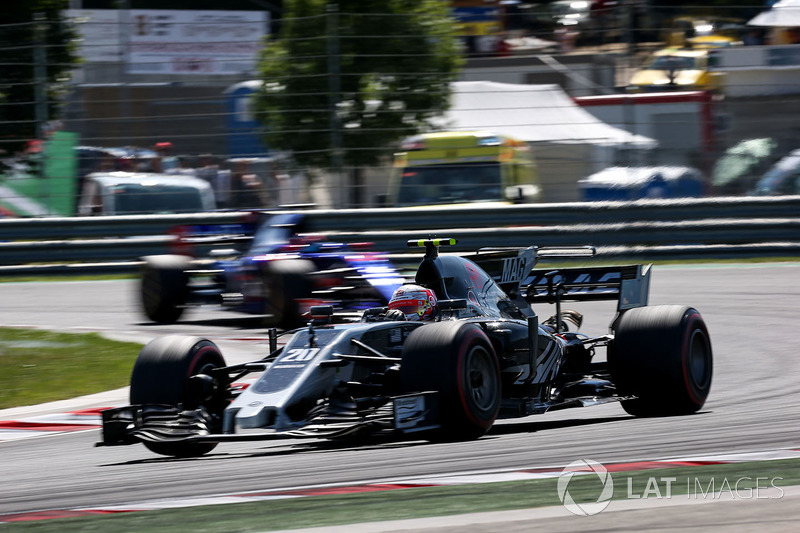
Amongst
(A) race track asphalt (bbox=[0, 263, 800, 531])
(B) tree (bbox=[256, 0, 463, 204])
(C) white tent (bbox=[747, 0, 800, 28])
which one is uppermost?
(C) white tent (bbox=[747, 0, 800, 28])

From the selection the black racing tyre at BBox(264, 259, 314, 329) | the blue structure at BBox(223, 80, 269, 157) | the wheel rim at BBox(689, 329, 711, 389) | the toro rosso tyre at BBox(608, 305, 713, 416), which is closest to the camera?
the toro rosso tyre at BBox(608, 305, 713, 416)

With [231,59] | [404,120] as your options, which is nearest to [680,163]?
[404,120]

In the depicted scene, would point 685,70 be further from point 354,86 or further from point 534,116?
point 354,86

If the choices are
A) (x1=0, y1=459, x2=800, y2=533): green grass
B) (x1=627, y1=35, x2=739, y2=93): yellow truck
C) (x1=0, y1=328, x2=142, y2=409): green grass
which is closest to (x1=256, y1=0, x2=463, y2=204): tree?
(x1=627, y1=35, x2=739, y2=93): yellow truck

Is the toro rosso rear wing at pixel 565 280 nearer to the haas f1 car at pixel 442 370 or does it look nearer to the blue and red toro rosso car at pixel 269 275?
the haas f1 car at pixel 442 370

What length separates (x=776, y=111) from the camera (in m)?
16.5

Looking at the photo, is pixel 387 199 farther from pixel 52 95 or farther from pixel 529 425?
pixel 529 425

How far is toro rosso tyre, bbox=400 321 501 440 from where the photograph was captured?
640cm

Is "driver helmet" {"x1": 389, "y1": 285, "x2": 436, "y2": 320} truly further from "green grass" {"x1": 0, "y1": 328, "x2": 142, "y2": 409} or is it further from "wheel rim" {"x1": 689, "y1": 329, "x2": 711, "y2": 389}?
"green grass" {"x1": 0, "y1": 328, "x2": 142, "y2": 409}

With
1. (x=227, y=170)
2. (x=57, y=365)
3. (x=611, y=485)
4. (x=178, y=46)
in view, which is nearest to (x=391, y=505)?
(x=611, y=485)

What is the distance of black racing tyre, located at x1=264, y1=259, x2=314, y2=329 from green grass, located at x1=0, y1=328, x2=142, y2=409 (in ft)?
4.78

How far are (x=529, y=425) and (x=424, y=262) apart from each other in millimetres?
1248

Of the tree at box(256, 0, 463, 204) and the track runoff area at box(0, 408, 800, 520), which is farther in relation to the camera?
the tree at box(256, 0, 463, 204)

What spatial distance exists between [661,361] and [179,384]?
3.08 meters
